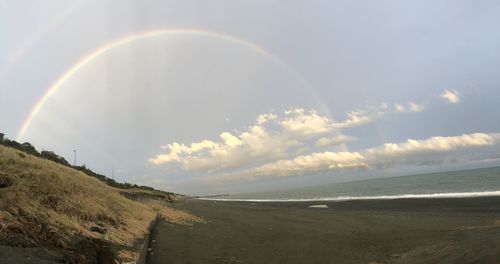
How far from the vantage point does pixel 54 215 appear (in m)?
12.0

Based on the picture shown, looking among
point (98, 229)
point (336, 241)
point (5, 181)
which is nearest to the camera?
point (5, 181)

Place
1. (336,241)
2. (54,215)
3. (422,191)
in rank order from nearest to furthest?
(54,215) < (336,241) < (422,191)

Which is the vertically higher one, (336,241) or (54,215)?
(54,215)

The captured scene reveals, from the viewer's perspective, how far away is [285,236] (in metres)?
21.8

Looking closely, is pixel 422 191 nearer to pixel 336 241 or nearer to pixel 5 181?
pixel 336 241

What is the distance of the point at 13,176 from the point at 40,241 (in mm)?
5389

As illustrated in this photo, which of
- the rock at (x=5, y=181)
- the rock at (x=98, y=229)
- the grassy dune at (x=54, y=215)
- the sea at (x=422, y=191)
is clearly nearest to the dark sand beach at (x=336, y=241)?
the grassy dune at (x=54, y=215)

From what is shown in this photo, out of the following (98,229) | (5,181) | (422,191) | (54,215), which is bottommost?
(98,229)

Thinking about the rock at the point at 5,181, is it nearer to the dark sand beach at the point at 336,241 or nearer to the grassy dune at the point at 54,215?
the grassy dune at the point at 54,215

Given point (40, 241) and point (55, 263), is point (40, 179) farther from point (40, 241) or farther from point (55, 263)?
point (55, 263)

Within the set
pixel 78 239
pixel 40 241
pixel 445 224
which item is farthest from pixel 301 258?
pixel 445 224

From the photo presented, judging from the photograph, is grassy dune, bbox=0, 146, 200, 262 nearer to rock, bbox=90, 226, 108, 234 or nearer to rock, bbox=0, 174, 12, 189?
rock, bbox=0, 174, 12, 189

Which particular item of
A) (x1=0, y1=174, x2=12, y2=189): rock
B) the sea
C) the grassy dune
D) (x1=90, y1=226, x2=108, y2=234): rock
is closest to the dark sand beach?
the grassy dune

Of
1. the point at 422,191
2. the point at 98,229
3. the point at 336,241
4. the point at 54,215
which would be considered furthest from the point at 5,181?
the point at 422,191
